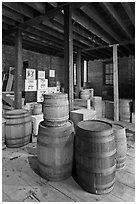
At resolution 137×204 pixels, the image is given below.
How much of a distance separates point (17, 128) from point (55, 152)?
154 cm

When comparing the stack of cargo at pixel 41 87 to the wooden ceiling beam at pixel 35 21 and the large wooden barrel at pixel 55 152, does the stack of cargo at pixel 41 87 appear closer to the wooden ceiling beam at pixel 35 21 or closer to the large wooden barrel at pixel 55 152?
the wooden ceiling beam at pixel 35 21

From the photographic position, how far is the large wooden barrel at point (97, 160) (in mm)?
1864

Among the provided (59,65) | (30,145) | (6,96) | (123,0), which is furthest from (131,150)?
(59,65)

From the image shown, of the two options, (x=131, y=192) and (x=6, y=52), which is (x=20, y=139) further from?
(x=6, y=52)

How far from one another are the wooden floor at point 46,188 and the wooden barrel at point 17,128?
25.0 inches

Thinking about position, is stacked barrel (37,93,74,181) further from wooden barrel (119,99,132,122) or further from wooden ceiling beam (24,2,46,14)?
wooden barrel (119,99,132,122)

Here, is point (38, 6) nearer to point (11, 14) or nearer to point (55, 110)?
point (11, 14)

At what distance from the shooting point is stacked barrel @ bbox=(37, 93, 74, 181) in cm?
210

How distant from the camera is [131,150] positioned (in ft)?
10.9

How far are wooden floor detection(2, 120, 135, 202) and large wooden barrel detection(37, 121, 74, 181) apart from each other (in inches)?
5.5

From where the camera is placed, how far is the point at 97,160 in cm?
186

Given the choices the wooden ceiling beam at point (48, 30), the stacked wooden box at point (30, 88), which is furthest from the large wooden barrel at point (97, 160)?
the wooden ceiling beam at point (48, 30)

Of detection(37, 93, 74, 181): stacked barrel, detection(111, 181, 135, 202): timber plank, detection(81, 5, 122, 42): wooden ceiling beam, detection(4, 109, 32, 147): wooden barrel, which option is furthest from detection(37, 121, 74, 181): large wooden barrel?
detection(81, 5, 122, 42): wooden ceiling beam

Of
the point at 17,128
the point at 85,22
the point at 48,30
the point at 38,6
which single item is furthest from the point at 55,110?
the point at 48,30
